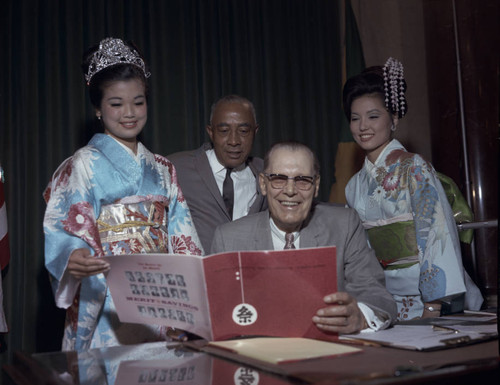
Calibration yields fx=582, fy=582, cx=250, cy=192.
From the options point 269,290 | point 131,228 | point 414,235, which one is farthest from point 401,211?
point 269,290

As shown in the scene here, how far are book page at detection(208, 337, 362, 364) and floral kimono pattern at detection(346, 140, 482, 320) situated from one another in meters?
1.10

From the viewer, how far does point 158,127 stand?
3.48 m

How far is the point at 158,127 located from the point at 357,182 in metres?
1.40

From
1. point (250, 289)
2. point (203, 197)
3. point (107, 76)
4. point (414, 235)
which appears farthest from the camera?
point (203, 197)

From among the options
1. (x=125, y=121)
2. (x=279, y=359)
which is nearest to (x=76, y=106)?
(x=125, y=121)

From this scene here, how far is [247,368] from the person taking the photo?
103cm

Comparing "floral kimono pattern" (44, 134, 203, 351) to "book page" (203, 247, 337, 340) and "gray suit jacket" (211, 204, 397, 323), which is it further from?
"book page" (203, 247, 337, 340)

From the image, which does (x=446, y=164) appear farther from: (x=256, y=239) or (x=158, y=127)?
(x=256, y=239)

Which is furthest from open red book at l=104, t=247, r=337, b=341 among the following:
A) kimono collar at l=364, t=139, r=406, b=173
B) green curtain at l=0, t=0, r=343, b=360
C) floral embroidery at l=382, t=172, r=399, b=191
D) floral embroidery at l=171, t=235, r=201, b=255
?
green curtain at l=0, t=0, r=343, b=360

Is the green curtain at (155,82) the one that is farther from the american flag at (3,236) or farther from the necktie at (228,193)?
the necktie at (228,193)

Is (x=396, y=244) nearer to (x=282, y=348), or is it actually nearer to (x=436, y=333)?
(x=436, y=333)

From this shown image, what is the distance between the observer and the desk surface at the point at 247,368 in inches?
35.6

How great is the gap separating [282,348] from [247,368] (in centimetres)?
12

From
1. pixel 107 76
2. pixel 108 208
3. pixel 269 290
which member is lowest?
pixel 269 290
